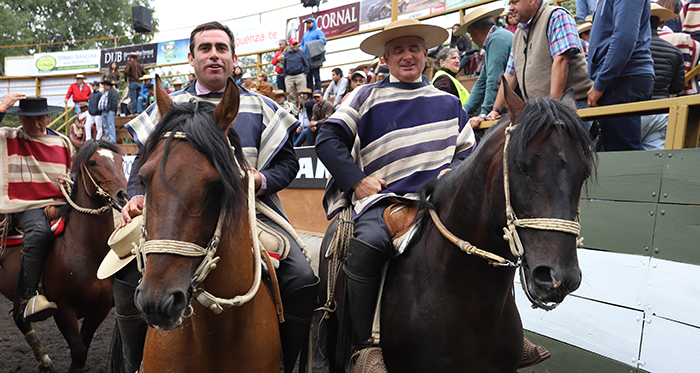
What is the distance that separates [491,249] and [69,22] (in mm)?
46453

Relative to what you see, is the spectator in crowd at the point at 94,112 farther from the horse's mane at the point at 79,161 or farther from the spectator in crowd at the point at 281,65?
the horse's mane at the point at 79,161

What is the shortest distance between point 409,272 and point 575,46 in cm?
239

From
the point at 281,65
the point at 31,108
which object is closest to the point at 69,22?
the point at 281,65

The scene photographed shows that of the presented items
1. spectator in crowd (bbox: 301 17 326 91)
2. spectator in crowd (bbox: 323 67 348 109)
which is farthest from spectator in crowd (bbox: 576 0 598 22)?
spectator in crowd (bbox: 301 17 326 91)

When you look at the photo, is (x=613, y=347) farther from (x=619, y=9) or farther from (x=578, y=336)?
(x=619, y=9)

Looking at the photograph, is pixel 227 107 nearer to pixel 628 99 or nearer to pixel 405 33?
pixel 405 33

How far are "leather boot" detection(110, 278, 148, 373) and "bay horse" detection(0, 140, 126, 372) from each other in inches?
94.5

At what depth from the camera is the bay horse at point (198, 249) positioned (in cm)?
159

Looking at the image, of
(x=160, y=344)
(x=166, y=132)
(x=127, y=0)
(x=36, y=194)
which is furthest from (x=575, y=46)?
(x=127, y=0)

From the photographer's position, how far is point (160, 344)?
2.07 m

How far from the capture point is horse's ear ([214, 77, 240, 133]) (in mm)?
1942

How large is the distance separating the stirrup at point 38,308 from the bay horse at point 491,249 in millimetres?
3270

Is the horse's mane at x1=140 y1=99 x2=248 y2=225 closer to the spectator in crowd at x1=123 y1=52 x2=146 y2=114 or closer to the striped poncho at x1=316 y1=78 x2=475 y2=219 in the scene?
the striped poncho at x1=316 y1=78 x2=475 y2=219

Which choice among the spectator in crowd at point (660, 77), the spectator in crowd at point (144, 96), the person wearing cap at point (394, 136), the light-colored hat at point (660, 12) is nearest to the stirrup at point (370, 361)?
the person wearing cap at point (394, 136)
